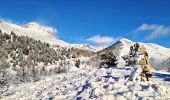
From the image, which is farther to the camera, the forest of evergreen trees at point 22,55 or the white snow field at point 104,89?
the forest of evergreen trees at point 22,55

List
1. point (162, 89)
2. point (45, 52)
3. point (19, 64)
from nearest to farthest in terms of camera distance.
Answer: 1. point (162, 89)
2. point (19, 64)
3. point (45, 52)

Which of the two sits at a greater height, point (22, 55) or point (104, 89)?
point (22, 55)

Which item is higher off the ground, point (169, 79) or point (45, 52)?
point (45, 52)

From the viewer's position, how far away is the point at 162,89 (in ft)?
81.9

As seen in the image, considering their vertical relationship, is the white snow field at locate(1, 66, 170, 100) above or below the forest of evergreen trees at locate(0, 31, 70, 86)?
below

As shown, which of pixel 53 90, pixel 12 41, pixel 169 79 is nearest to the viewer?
pixel 169 79

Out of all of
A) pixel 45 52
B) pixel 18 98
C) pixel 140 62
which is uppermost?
pixel 45 52

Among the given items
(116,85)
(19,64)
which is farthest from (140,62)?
(19,64)

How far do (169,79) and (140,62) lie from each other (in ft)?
11.2

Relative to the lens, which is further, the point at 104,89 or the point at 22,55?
the point at 22,55

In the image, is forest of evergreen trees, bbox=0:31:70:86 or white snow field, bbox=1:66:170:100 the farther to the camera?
forest of evergreen trees, bbox=0:31:70:86

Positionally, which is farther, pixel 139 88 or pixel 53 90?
pixel 53 90

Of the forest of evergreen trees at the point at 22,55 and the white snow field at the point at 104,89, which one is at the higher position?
the forest of evergreen trees at the point at 22,55

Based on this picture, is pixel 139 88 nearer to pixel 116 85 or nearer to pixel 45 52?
pixel 116 85
